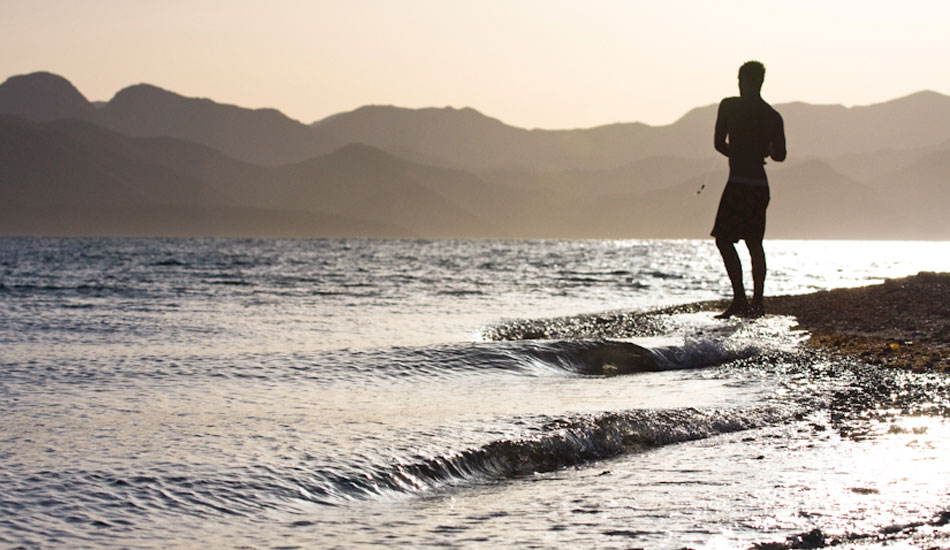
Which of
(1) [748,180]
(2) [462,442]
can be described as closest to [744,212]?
(1) [748,180]

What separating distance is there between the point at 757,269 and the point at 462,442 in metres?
6.92

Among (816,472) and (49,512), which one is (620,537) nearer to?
(816,472)

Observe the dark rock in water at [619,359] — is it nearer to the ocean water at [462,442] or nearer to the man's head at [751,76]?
the ocean water at [462,442]

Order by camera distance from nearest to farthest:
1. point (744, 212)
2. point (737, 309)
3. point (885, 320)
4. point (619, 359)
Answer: point (619, 359), point (885, 320), point (744, 212), point (737, 309)

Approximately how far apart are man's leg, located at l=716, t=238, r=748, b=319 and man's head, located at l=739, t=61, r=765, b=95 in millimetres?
1713

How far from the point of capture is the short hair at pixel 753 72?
1014 centimetres

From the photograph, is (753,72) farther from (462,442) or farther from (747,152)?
(462,442)

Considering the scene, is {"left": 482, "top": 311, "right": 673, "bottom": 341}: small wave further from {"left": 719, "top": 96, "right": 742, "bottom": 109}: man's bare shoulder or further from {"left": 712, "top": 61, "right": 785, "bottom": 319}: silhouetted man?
{"left": 719, "top": 96, "right": 742, "bottom": 109}: man's bare shoulder

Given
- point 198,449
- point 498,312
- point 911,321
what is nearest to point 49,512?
point 198,449

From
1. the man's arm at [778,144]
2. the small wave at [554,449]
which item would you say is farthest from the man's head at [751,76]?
the small wave at [554,449]

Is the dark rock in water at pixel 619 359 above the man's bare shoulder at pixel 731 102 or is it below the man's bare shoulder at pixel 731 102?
below

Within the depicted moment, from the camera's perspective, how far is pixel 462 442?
14.6 feet

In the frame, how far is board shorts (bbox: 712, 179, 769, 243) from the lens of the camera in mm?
10156

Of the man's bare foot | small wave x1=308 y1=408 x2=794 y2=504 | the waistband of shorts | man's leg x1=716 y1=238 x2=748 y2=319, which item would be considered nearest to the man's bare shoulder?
the waistband of shorts
